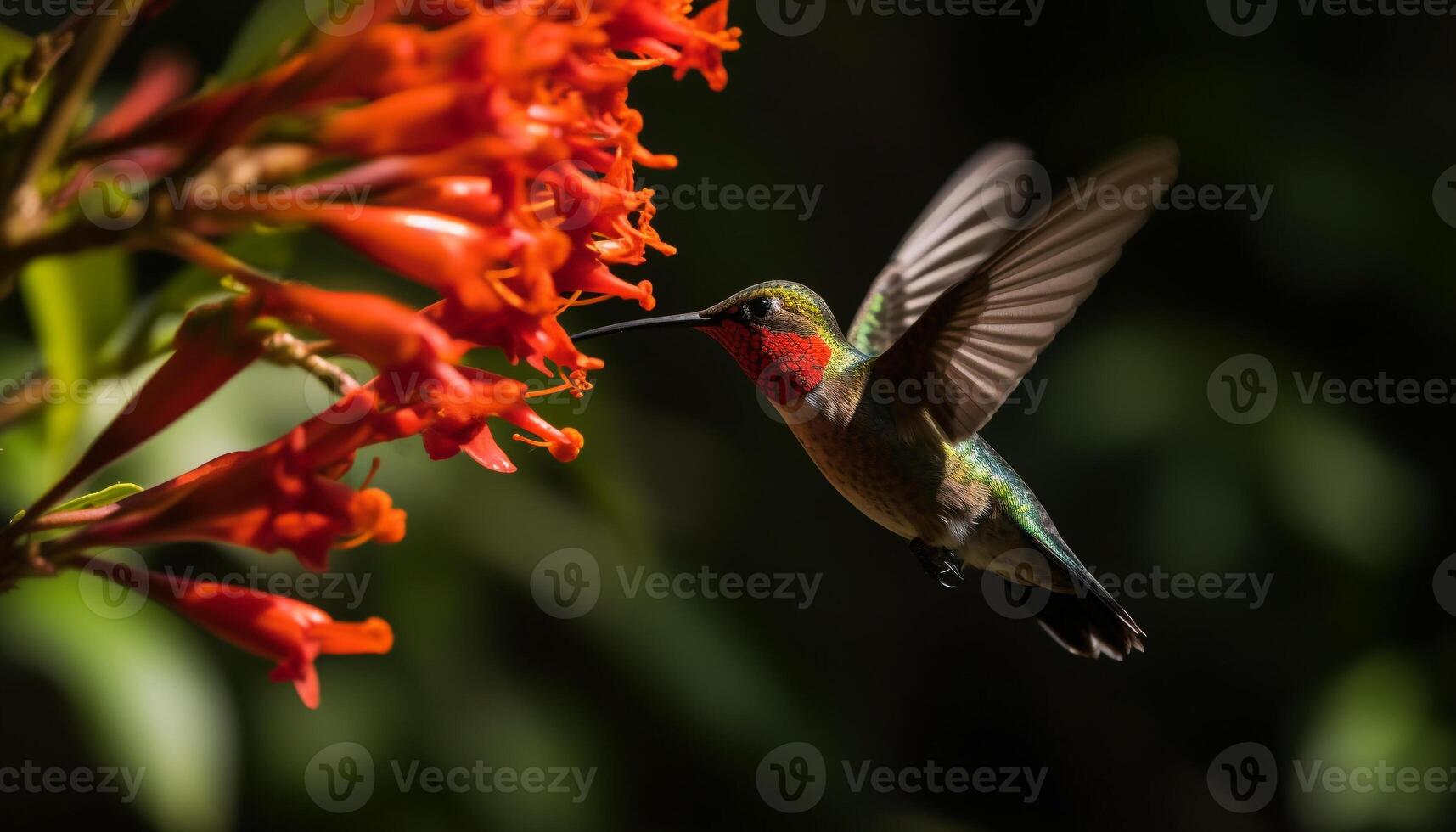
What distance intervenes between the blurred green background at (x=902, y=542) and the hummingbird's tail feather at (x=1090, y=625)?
31.1 inches

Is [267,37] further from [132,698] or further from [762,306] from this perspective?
[132,698]

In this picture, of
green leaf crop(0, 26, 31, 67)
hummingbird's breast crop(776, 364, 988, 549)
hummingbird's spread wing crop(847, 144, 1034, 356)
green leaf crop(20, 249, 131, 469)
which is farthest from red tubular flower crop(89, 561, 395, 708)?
hummingbird's spread wing crop(847, 144, 1034, 356)

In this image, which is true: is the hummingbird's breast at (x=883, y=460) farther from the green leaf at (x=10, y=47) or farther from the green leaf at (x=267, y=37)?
the green leaf at (x=10, y=47)

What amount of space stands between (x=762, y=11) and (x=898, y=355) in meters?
1.59

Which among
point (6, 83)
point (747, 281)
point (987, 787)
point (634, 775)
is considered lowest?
point (634, 775)

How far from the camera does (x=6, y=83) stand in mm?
723

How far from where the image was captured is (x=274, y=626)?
957 mm

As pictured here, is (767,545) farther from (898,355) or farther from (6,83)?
(6,83)

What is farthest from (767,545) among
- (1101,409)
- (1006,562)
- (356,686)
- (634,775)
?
(1006,562)

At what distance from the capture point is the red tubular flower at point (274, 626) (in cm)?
96

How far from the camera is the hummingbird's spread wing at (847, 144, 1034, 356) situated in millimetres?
1864

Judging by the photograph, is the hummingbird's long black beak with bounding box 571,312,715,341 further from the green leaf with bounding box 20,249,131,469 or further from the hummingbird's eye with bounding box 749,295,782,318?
the green leaf with bounding box 20,249,131,469

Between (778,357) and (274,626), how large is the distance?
32.9 inches

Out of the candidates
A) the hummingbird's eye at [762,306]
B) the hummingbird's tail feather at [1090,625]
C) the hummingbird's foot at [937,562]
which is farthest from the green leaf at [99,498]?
the hummingbird's tail feather at [1090,625]
